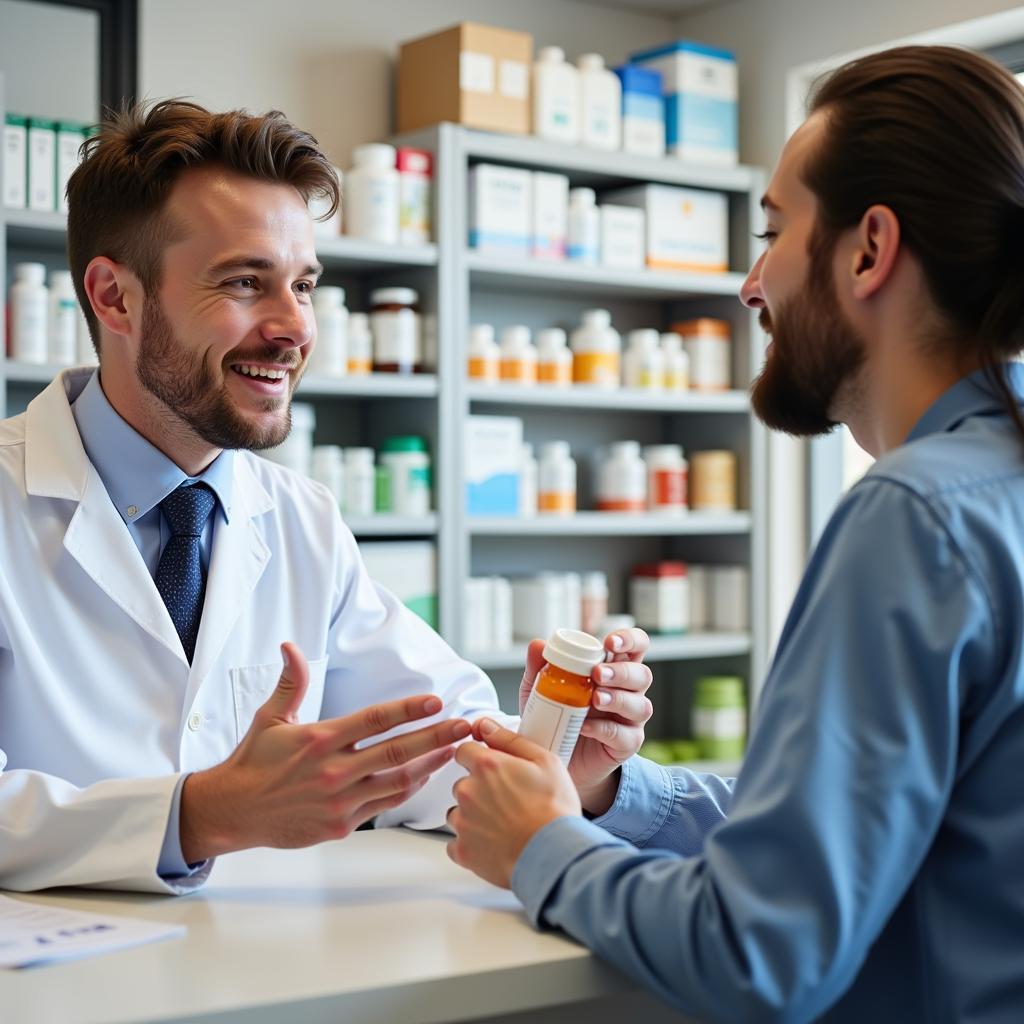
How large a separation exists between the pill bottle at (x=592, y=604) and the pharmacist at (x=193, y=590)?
1.76 meters

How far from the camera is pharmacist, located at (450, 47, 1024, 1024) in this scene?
2.90 ft

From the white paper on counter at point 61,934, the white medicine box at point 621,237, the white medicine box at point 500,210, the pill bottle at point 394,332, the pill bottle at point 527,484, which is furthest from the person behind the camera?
the white medicine box at point 621,237

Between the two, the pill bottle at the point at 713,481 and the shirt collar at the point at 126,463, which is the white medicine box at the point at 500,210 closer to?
the pill bottle at the point at 713,481

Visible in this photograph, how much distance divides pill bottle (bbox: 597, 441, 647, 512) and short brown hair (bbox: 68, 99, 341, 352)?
6.11 ft

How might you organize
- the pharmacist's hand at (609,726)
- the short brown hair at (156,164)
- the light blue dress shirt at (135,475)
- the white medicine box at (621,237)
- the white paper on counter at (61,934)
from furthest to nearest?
the white medicine box at (621,237)
the short brown hair at (156,164)
the light blue dress shirt at (135,475)
the pharmacist's hand at (609,726)
the white paper on counter at (61,934)

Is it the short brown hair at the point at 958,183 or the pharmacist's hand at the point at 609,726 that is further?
the pharmacist's hand at the point at 609,726

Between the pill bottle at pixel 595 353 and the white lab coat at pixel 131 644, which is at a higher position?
the pill bottle at pixel 595 353

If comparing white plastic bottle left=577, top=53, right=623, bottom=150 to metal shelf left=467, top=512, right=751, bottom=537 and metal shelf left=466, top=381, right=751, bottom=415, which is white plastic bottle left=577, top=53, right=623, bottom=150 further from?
metal shelf left=467, top=512, right=751, bottom=537

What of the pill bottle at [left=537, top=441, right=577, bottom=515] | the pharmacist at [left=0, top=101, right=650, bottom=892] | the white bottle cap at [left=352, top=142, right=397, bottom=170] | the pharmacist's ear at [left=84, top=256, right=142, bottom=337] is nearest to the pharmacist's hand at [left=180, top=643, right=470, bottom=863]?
the pharmacist at [left=0, top=101, right=650, bottom=892]

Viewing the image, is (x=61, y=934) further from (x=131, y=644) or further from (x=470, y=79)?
(x=470, y=79)

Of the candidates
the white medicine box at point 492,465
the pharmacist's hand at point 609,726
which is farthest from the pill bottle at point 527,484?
the pharmacist's hand at point 609,726

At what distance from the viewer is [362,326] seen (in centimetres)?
312

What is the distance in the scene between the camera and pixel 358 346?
10.2ft

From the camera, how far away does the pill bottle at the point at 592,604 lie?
353 centimetres
